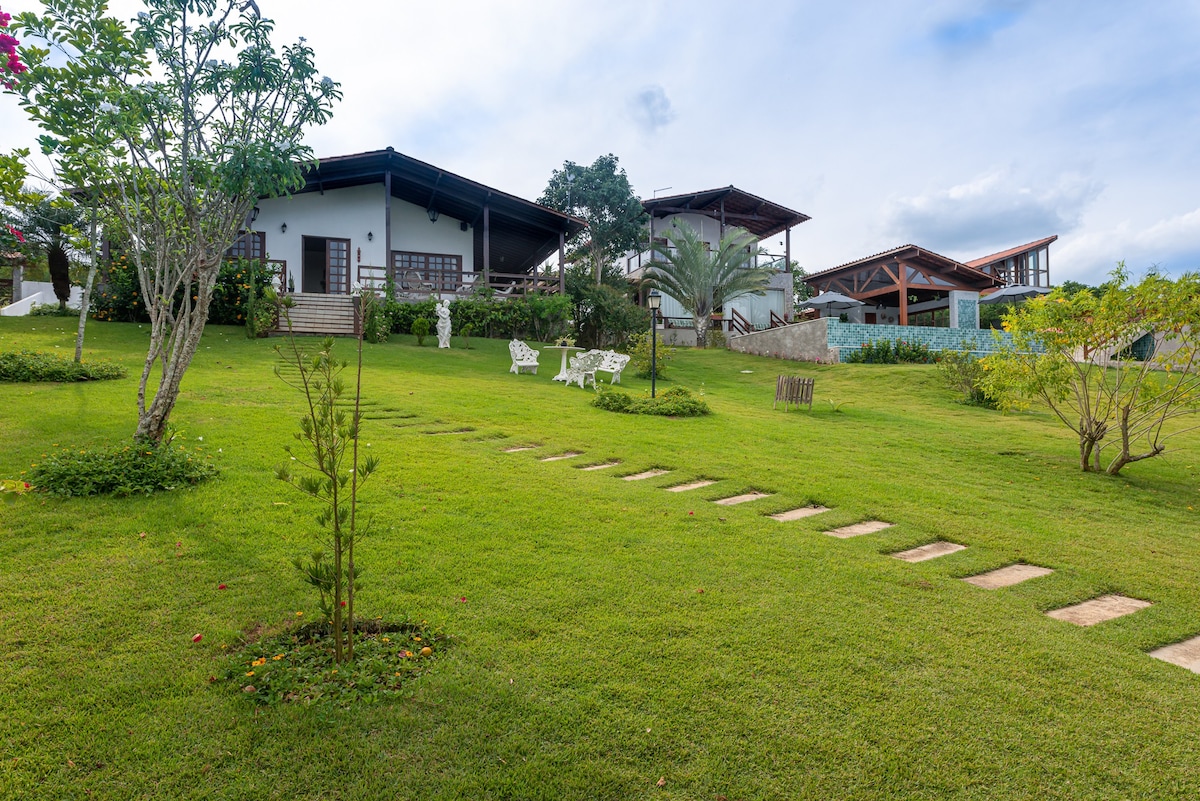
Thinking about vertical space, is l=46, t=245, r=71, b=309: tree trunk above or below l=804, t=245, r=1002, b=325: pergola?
below

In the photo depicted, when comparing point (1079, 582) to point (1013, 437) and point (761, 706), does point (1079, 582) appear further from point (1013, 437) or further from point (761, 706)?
point (1013, 437)

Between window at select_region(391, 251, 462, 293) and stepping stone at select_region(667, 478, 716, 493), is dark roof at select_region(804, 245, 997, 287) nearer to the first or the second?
window at select_region(391, 251, 462, 293)

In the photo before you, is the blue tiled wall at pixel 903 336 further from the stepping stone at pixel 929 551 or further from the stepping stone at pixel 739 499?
the stepping stone at pixel 929 551

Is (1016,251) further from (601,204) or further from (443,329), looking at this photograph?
(443,329)

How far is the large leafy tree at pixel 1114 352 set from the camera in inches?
268

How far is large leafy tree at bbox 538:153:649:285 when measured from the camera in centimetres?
2895

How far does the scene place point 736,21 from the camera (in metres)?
8.98

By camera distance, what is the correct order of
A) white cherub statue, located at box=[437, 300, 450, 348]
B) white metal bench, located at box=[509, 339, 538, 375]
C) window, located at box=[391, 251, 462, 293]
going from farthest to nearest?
window, located at box=[391, 251, 462, 293] → white cherub statue, located at box=[437, 300, 450, 348] → white metal bench, located at box=[509, 339, 538, 375]

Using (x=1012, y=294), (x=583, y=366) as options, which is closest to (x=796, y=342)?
(x=583, y=366)

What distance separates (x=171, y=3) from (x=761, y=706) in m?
6.15

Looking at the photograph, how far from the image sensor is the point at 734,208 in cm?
3097

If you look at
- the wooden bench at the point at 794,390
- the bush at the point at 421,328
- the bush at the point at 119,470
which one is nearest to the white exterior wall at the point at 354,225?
the bush at the point at 421,328

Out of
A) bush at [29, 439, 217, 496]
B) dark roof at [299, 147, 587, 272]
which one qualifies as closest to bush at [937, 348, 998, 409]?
dark roof at [299, 147, 587, 272]

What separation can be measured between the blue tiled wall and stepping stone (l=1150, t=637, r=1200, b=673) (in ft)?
57.4
